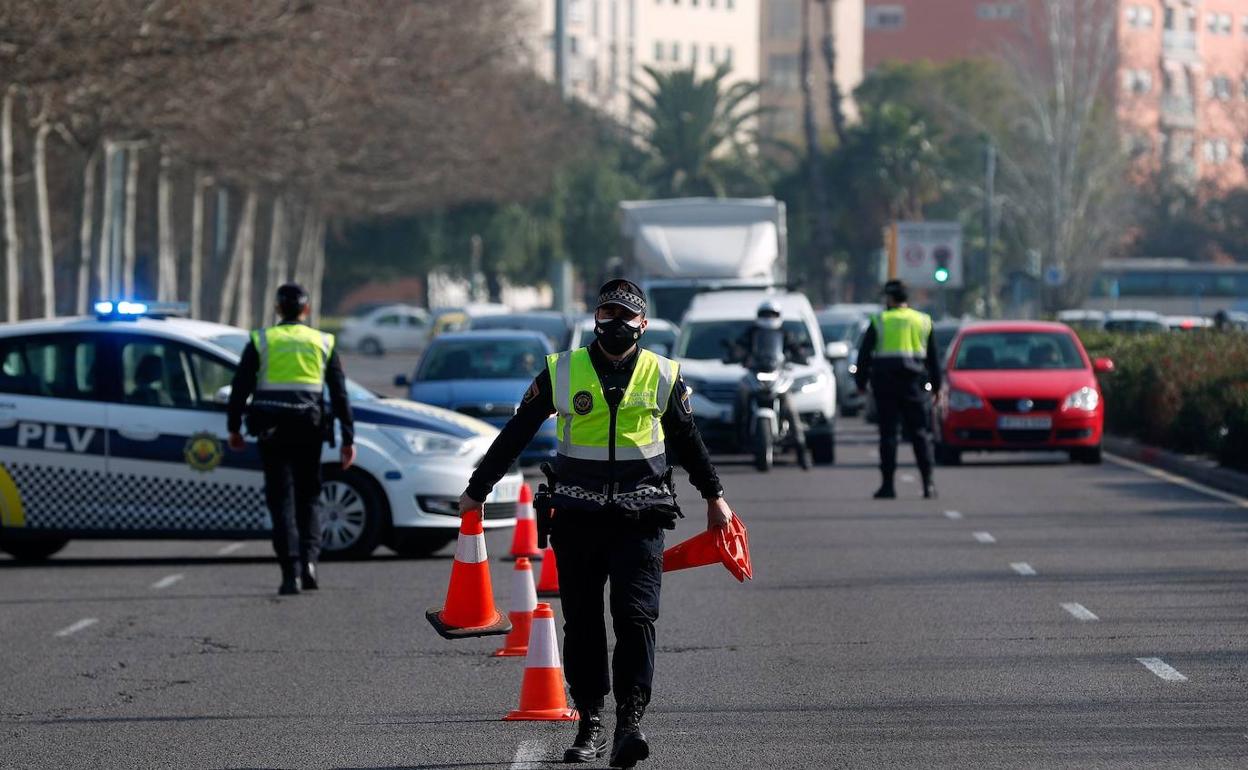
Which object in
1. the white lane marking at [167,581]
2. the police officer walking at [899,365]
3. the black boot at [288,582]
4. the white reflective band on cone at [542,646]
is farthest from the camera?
the police officer walking at [899,365]

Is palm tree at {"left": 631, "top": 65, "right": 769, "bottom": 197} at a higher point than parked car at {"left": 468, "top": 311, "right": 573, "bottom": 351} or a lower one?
higher

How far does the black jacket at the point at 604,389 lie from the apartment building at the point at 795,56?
136692 mm

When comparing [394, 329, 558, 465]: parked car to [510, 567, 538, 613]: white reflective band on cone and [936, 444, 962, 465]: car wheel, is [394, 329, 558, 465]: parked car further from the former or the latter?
[510, 567, 538, 613]: white reflective band on cone

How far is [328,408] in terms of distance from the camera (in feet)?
46.2

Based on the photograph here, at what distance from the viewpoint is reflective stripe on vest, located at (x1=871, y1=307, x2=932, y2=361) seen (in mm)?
20078

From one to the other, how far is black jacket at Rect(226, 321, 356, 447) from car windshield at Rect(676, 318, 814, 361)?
13295 mm

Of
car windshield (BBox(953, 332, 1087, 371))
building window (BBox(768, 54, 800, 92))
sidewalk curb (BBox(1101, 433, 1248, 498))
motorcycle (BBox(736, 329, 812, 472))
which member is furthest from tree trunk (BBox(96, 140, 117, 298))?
building window (BBox(768, 54, 800, 92))

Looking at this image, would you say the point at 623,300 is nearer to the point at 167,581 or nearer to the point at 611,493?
the point at 611,493

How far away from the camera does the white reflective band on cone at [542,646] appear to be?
9039 millimetres

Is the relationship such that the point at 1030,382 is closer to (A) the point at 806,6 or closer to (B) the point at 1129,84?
(A) the point at 806,6

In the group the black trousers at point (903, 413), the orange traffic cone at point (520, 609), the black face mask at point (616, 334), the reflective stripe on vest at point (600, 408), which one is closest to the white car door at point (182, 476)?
the orange traffic cone at point (520, 609)

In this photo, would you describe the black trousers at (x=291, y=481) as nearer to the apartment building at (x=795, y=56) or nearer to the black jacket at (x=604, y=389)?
the black jacket at (x=604, y=389)

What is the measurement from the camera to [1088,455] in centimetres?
2577

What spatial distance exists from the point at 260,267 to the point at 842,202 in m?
27.3
